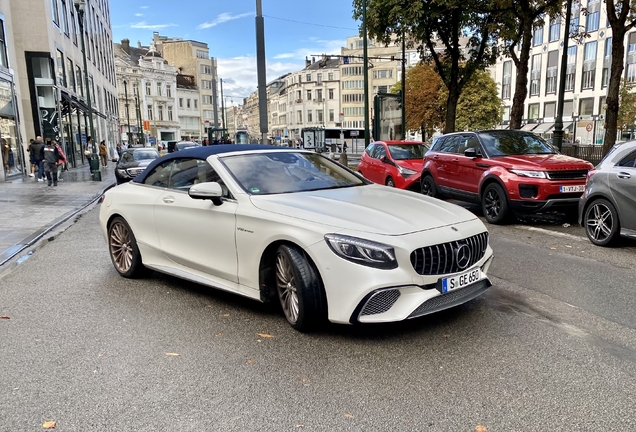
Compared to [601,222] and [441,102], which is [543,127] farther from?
[601,222]

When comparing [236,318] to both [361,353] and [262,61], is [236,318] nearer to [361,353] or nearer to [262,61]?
[361,353]

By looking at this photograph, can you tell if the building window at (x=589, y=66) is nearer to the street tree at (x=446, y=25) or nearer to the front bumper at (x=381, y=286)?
the street tree at (x=446, y=25)

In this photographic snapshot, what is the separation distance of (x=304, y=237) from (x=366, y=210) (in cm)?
61

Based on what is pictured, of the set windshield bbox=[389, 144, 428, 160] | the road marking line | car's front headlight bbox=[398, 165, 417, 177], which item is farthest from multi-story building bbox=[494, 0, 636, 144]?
the road marking line

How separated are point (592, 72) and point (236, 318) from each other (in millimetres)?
57401

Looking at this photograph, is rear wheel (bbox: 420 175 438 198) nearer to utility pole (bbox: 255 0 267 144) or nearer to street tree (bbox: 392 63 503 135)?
utility pole (bbox: 255 0 267 144)

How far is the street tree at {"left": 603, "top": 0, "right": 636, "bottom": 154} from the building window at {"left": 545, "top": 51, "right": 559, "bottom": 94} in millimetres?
→ 45649

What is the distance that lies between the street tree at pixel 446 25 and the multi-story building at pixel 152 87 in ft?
240

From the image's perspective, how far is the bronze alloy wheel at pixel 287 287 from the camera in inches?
156

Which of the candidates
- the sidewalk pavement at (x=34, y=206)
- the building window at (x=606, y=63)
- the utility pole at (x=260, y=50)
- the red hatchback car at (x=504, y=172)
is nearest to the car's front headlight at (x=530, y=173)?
the red hatchback car at (x=504, y=172)

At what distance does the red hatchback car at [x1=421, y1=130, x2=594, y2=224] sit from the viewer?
8.50 meters

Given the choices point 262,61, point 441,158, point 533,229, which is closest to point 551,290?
point 533,229

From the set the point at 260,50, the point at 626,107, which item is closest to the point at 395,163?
the point at 260,50

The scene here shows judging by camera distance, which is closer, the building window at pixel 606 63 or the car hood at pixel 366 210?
the car hood at pixel 366 210
